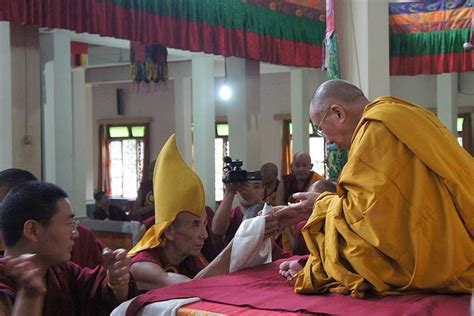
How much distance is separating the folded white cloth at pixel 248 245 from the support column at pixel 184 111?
9.00 m

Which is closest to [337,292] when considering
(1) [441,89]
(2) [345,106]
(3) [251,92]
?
(2) [345,106]

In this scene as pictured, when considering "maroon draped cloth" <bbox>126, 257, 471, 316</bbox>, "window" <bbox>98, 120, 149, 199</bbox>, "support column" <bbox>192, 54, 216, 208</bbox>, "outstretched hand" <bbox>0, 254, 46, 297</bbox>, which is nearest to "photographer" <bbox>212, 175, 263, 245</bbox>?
"maroon draped cloth" <bbox>126, 257, 471, 316</bbox>

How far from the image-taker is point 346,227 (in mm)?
2262

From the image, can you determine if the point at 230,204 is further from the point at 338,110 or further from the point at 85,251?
the point at 338,110

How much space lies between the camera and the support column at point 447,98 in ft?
34.3

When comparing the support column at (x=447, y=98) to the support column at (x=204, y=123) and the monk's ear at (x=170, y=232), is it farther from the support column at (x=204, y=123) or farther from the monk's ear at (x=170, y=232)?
the monk's ear at (x=170, y=232)

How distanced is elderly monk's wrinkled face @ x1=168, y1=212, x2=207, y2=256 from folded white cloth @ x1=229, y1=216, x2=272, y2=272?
0.86ft

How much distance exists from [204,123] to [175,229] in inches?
231

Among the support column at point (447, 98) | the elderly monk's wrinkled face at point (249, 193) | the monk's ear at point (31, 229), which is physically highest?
the support column at point (447, 98)

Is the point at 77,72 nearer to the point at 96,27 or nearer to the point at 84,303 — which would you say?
the point at 96,27

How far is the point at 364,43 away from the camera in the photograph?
17.5 ft

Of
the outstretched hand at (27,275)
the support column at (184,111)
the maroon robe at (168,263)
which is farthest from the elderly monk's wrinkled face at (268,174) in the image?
the support column at (184,111)

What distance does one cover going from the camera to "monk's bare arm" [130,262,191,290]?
2725 mm

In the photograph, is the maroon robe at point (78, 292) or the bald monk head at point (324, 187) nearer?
the maroon robe at point (78, 292)
